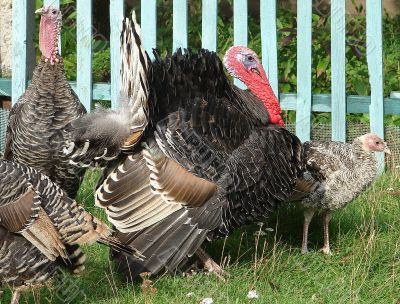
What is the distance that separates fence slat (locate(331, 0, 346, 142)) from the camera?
8070 mm

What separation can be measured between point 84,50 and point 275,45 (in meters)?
1.69

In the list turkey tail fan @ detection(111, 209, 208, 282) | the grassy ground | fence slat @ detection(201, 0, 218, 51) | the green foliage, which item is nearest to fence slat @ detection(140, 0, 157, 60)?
fence slat @ detection(201, 0, 218, 51)

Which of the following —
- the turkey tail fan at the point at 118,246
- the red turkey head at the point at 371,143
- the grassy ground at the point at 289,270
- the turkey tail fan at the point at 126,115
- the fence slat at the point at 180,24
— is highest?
the fence slat at the point at 180,24

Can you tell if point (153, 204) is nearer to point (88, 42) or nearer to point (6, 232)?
point (6, 232)

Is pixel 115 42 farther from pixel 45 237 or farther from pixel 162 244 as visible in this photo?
pixel 45 237

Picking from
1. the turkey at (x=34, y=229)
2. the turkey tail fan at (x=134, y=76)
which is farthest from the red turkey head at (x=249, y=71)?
the turkey at (x=34, y=229)

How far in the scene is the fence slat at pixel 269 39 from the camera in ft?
26.6

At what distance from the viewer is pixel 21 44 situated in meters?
8.45

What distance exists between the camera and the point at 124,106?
231 inches

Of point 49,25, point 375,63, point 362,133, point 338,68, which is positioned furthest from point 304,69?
point 49,25

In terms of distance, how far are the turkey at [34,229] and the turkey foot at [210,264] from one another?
0.89m

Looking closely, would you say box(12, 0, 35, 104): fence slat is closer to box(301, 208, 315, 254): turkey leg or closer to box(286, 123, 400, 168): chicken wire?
box(286, 123, 400, 168): chicken wire

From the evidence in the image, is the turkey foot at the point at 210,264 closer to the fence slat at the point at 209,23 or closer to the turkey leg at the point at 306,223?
the turkey leg at the point at 306,223

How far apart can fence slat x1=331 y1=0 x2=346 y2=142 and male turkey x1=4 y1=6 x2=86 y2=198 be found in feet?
8.18
